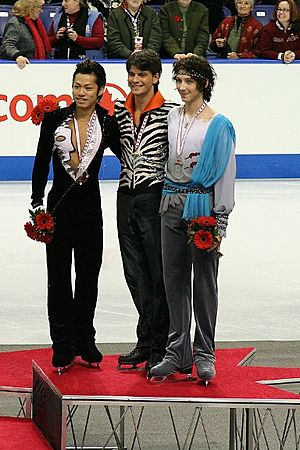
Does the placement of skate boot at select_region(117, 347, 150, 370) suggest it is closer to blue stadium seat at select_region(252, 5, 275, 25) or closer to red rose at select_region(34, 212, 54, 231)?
red rose at select_region(34, 212, 54, 231)

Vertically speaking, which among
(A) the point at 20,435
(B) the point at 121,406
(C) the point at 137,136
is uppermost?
(C) the point at 137,136

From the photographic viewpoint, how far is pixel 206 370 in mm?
5035

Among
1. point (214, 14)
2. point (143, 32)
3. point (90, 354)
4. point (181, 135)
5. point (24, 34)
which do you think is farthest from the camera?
point (214, 14)

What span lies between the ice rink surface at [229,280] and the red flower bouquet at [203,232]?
2324 mm

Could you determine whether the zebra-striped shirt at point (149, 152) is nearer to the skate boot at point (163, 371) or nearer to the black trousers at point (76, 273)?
the black trousers at point (76, 273)

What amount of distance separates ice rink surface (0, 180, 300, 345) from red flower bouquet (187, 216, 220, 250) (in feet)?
7.63

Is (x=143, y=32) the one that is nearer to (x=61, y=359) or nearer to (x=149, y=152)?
(x=149, y=152)

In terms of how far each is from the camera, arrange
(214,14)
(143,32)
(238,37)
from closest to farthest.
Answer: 1. (143,32)
2. (238,37)
3. (214,14)

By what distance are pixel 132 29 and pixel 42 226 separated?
343 inches

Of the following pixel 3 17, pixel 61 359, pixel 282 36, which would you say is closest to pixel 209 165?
pixel 61 359

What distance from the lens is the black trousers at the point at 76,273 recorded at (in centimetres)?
511

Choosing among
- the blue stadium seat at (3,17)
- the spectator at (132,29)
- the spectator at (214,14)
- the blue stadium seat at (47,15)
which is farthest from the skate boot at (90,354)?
the spectator at (214,14)

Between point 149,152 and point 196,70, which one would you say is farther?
point 149,152

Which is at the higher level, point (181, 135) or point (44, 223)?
point (181, 135)
